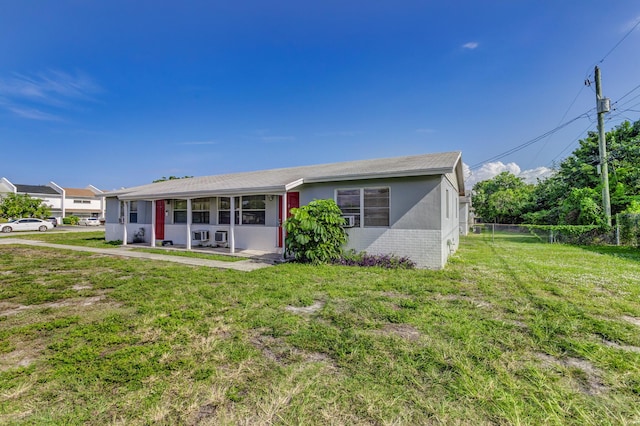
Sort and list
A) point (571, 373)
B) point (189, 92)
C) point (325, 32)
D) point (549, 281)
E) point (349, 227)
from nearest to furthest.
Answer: point (571, 373), point (549, 281), point (349, 227), point (325, 32), point (189, 92)

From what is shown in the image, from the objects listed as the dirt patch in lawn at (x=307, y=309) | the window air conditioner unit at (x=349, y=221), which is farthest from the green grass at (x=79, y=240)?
the dirt patch in lawn at (x=307, y=309)

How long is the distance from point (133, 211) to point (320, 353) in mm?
15603

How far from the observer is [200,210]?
1331cm

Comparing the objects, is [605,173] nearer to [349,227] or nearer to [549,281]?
[549,281]

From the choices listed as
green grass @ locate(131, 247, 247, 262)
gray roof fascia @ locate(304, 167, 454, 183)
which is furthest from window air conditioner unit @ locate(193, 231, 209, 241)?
gray roof fascia @ locate(304, 167, 454, 183)

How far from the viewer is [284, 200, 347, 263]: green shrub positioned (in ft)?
28.0

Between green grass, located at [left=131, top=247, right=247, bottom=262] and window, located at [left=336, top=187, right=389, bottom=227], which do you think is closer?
window, located at [left=336, top=187, right=389, bottom=227]

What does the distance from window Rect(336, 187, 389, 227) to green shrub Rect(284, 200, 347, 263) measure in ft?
1.81

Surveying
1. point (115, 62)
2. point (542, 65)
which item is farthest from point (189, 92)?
point (542, 65)

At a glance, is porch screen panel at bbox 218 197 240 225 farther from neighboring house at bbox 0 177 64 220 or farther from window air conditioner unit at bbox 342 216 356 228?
neighboring house at bbox 0 177 64 220

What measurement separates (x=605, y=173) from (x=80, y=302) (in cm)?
2239

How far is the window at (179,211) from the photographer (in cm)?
1361

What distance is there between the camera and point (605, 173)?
14.6 meters

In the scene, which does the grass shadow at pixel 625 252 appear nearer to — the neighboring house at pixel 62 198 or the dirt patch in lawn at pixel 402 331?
the dirt patch in lawn at pixel 402 331
